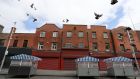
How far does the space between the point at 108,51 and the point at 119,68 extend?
→ 14.8 meters

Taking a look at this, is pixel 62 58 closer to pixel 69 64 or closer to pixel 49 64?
pixel 69 64

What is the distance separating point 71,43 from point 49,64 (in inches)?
274

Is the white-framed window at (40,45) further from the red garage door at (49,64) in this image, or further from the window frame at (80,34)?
the window frame at (80,34)

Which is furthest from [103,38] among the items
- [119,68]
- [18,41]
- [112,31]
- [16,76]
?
[16,76]

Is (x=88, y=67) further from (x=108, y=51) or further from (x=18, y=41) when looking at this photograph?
(x=18, y=41)

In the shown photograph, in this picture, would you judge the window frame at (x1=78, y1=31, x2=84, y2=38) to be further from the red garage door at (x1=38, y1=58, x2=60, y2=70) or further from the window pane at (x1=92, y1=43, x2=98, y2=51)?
the red garage door at (x1=38, y1=58, x2=60, y2=70)

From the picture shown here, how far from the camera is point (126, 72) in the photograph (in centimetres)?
1933

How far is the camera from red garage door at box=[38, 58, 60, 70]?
31.7m

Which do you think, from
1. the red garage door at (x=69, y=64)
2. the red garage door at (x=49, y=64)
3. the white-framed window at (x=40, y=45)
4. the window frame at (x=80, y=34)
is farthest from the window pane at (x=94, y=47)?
the white-framed window at (x=40, y=45)

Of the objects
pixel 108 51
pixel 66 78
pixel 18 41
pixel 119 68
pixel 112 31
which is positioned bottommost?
pixel 66 78

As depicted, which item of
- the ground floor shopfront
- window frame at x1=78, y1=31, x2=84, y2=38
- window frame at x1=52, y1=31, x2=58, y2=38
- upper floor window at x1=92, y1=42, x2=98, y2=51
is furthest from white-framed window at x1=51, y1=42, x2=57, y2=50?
upper floor window at x1=92, y1=42, x2=98, y2=51

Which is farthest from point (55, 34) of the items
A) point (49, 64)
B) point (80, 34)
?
point (49, 64)

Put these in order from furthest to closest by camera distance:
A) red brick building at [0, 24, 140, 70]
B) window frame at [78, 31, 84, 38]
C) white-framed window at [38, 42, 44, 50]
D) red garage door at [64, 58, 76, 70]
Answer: window frame at [78, 31, 84, 38], white-framed window at [38, 42, 44, 50], red brick building at [0, 24, 140, 70], red garage door at [64, 58, 76, 70]

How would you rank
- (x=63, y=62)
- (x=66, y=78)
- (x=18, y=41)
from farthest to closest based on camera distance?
(x=18, y=41)
(x=63, y=62)
(x=66, y=78)
